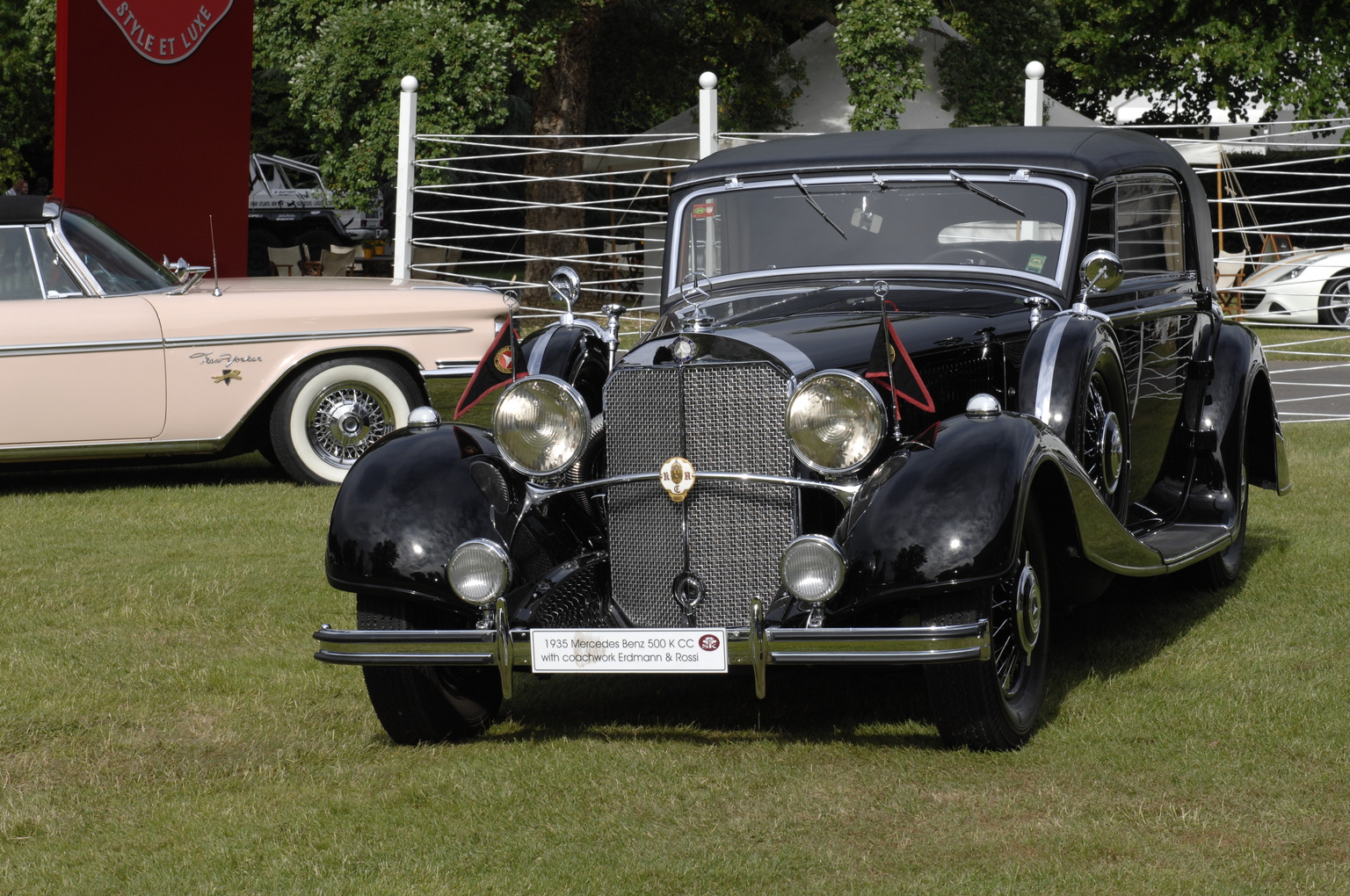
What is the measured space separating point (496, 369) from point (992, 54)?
53.6 ft

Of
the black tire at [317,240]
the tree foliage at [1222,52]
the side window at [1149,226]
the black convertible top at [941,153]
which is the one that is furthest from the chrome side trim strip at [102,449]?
the black tire at [317,240]

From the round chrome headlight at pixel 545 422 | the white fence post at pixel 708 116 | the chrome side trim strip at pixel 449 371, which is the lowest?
the round chrome headlight at pixel 545 422

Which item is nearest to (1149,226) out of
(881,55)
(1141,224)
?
(1141,224)

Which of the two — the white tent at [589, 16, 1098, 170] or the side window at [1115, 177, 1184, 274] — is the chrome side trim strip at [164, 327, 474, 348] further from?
the white tent at [589, 16, 1098, 170]

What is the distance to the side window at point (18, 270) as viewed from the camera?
893cm

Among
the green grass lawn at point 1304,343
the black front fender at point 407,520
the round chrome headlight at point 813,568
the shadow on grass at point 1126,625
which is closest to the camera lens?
the round chrome headlight at point 813,568

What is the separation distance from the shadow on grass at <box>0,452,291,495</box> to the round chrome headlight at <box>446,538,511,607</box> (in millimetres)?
5753

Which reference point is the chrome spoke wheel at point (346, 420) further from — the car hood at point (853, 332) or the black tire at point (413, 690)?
the black tire at point (413, 690)

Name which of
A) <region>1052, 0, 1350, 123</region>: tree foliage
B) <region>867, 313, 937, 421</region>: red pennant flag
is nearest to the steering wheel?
<region>867, 313, 937, 421</region>: red pennant flag

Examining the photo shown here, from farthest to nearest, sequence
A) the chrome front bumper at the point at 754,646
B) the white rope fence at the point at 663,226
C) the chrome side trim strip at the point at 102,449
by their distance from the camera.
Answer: the white rope fence at the point at 663,226
the chrome side trim strip at the point at 102,449
the chrome front bumper at the point at 754,646

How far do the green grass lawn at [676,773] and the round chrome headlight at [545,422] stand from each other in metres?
0.82

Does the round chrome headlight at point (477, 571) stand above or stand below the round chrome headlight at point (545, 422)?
below

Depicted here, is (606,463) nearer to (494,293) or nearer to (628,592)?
(628,592)

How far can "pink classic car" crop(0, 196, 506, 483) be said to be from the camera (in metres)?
8.81
